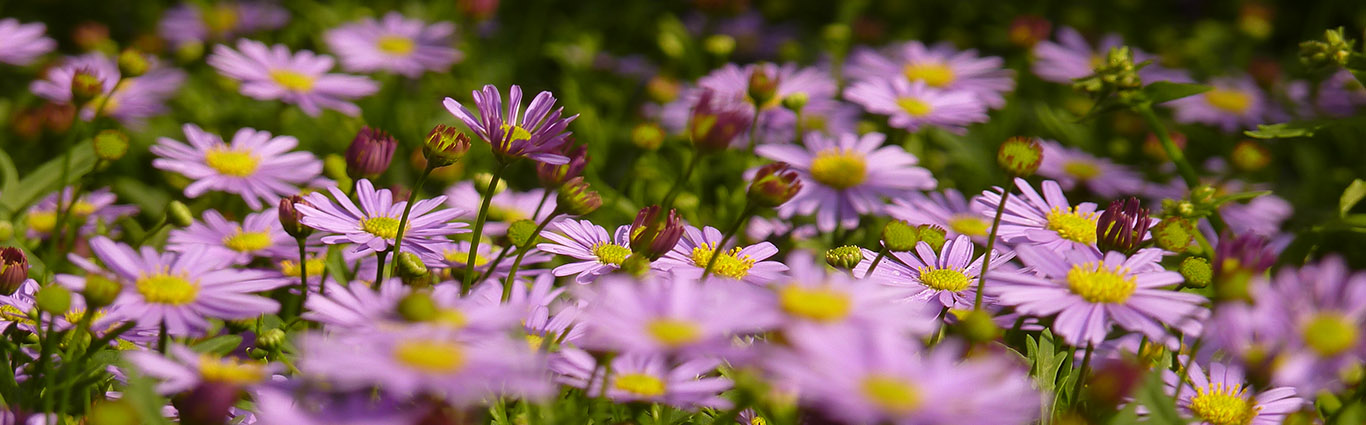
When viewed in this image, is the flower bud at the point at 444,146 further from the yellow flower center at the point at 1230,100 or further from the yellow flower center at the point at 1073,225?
the yellow flower center at the point at 1230,100

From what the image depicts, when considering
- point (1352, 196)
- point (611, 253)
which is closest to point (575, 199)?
point (611, 253)

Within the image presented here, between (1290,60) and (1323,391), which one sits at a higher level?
(1323,391)

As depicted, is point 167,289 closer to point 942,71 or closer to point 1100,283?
point 1100,283

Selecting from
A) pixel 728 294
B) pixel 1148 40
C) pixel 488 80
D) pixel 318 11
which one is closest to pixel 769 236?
pixel 728 294

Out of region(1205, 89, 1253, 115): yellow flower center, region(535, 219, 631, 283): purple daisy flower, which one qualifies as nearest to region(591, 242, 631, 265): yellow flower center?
region(535, 219, 631, 283): purple daisy flower

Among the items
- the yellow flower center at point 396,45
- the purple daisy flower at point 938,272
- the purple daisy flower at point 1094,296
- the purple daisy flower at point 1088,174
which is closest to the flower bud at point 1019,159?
the purple daisy flower at point 1094,296

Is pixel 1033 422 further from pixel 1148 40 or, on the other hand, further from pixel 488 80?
pixel 1148 40
